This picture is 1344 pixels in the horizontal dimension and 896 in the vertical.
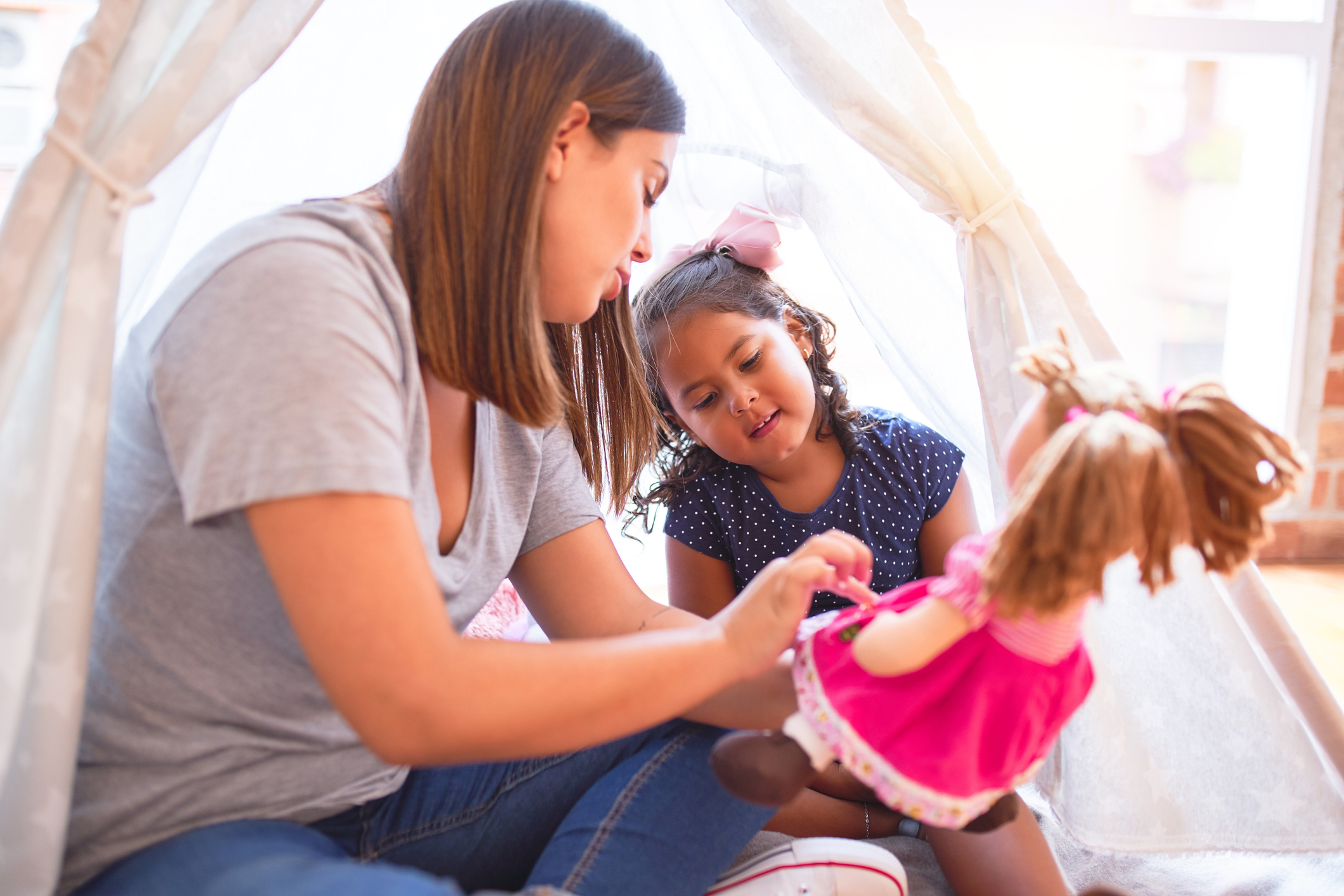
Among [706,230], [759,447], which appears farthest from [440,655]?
[706,230]

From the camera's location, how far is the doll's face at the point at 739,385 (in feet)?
3.96

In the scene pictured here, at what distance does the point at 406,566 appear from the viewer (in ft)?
2.07

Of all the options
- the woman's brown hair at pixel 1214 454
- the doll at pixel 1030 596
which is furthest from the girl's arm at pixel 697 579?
the woman's brown hair at pixel 1214 454

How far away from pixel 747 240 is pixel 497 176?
1.84 ft

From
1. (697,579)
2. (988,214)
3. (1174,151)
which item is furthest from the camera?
(1174,151)

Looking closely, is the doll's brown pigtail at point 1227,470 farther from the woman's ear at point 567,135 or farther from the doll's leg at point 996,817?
the woman's ear at point 567,135

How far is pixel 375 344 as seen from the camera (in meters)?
0.67

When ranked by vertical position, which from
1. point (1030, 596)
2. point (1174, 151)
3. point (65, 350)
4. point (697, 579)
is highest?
point (1174, 151)

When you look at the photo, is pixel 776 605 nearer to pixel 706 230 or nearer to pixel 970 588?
pixel 970 588

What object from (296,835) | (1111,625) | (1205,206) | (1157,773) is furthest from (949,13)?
(296,835)

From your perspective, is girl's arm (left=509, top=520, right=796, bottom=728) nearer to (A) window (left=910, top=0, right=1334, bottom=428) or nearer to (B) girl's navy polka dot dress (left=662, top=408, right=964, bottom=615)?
(B) girl's navy polka dot dress (left=662, top=408, right=964, bottom=615)

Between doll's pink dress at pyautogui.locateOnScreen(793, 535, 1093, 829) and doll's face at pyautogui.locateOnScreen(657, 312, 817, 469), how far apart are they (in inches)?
22.0

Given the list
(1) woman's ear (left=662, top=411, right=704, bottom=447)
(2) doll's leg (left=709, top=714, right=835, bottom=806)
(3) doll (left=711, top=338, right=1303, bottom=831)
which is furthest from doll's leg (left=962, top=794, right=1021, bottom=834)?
(1) woman's ear (left=662, top=411, right=704, bottom=447)

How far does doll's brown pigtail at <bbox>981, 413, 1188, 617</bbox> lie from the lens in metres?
0.56
